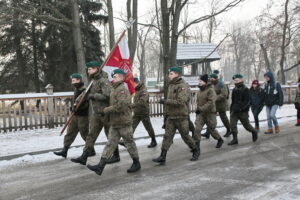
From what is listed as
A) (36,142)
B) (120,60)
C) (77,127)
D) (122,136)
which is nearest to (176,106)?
(122,136)

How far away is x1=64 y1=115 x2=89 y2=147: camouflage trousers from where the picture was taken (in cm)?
669

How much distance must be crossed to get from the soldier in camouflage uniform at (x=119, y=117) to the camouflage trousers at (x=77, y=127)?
127 cm

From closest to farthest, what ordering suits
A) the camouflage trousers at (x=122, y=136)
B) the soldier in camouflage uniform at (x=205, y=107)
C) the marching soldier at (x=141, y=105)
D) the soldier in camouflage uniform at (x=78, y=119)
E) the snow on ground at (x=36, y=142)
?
the camouflage trousers at (x=122, y=136) → the soldier in camouflage uniform at (x=78, y=119) → the soldier in camouflage uniform at (x=205, y=107) → the snow on ground at (x=36, y=142) → the marching soldier at (x=141, y=105)

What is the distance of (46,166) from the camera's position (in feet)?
20.9

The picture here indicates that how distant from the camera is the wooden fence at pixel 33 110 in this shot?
10.9m

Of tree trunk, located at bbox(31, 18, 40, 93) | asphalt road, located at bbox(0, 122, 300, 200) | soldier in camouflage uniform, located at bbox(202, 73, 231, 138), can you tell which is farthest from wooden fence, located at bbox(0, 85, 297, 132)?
tree trunk, located at bbox(31, 18, 40, 93)

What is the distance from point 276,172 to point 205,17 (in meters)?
7.32

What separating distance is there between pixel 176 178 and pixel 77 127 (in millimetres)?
2633

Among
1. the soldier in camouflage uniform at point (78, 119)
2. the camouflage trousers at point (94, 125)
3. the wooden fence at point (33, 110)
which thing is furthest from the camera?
the wooden fence at point (33, 110)

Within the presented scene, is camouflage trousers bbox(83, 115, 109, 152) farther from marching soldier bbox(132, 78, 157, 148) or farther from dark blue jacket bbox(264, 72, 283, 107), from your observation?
dark blue jacket bbox(264, 72, 283, 107)

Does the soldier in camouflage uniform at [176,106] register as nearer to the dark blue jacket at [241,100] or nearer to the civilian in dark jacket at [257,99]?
the dark blue jacket at [241,100]

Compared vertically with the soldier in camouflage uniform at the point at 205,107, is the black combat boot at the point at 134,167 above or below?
below

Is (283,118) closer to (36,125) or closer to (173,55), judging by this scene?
(173,55)

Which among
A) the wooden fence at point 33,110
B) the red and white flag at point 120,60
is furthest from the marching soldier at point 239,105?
the wooden fence at point 33,110
